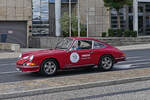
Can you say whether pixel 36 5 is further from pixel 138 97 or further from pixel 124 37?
pixel 138 97

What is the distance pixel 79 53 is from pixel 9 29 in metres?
26.1

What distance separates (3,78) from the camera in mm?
11164

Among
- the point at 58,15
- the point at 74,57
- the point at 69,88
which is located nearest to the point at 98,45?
the point at 74,57

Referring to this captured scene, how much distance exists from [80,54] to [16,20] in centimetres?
2585

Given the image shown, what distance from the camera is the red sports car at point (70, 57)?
11.1 metres

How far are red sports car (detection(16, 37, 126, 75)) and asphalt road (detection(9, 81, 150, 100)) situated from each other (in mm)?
2897

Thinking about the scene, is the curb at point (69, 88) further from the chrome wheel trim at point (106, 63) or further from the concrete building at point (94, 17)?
the concrete building at point (94, 17)

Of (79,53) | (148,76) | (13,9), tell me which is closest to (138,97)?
(148,76)

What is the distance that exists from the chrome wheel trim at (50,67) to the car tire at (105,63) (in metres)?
2.02

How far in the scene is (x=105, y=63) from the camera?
12.5 meters

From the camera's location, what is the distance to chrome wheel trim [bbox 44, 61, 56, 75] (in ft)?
37.0

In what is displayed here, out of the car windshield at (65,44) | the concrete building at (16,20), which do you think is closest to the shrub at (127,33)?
the concrete building at (16,20)

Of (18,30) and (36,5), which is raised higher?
(36,5)

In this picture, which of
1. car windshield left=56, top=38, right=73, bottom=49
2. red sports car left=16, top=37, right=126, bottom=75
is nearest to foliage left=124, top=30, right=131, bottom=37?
red sports car left=16, top=37, right=126, bottom=75
